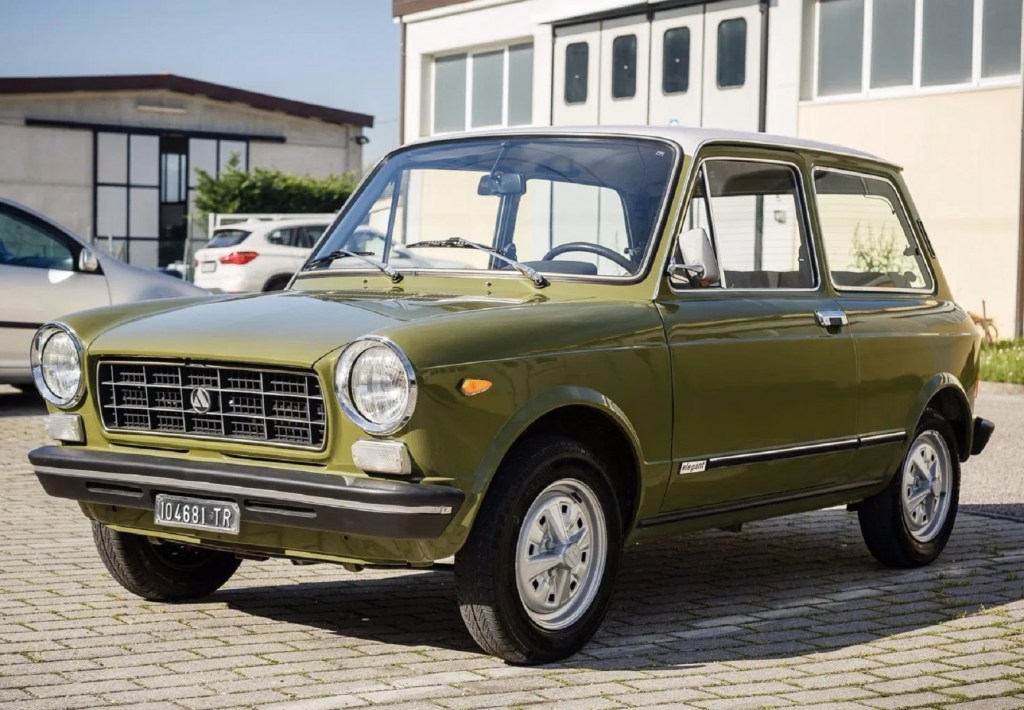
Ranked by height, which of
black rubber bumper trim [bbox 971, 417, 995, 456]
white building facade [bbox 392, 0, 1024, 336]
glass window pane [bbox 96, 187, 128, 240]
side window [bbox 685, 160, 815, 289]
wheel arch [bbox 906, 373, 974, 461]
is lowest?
black rubber bumper trim [bbox 971, 417, 995, 456]

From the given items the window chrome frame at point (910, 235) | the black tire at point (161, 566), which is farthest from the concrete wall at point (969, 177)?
the black tire at point (161, 566)

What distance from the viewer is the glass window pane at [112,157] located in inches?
2052

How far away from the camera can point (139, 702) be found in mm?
4992

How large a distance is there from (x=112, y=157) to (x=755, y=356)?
48.2 metres

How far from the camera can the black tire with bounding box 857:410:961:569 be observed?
7.66m

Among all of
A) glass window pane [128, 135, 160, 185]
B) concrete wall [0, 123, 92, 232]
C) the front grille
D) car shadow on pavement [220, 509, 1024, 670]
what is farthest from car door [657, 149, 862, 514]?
glass window pane [128, 135, 160, 185]

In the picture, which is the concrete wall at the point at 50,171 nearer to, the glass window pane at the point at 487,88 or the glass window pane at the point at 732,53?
the glass window pane at the point at 487,88

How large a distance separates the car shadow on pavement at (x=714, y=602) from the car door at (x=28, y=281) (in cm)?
730

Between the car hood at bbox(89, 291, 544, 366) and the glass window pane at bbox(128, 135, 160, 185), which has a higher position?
the glass window pane at bbox(128, 135, 160, 185)

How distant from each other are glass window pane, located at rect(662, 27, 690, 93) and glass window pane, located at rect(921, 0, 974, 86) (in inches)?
206

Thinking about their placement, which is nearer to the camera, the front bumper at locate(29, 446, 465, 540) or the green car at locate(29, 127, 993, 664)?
the front bumper at locate(29, 446, 465, 540)

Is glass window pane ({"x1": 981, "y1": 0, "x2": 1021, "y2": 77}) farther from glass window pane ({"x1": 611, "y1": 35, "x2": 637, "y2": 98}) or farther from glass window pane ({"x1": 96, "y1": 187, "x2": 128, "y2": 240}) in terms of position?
glass window pane ({"x1": 96, "y1": 187, "x2": 128, "y2": 240})

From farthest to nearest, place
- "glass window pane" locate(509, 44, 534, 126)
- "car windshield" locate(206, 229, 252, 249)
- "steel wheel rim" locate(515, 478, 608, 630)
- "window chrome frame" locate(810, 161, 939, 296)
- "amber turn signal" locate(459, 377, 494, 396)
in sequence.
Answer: "glass window pane" locate(509, 44, 534, 126) < "car windshield" locate(206, 229, 252, 249) < "window chrome frame" locate(810, 161, 939, 296) < "steel wheel rim" locate(515, 478, 608, 630) < "amber turn signal" locate(459, 377, 494, 396)

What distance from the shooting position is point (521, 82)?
3338cm
